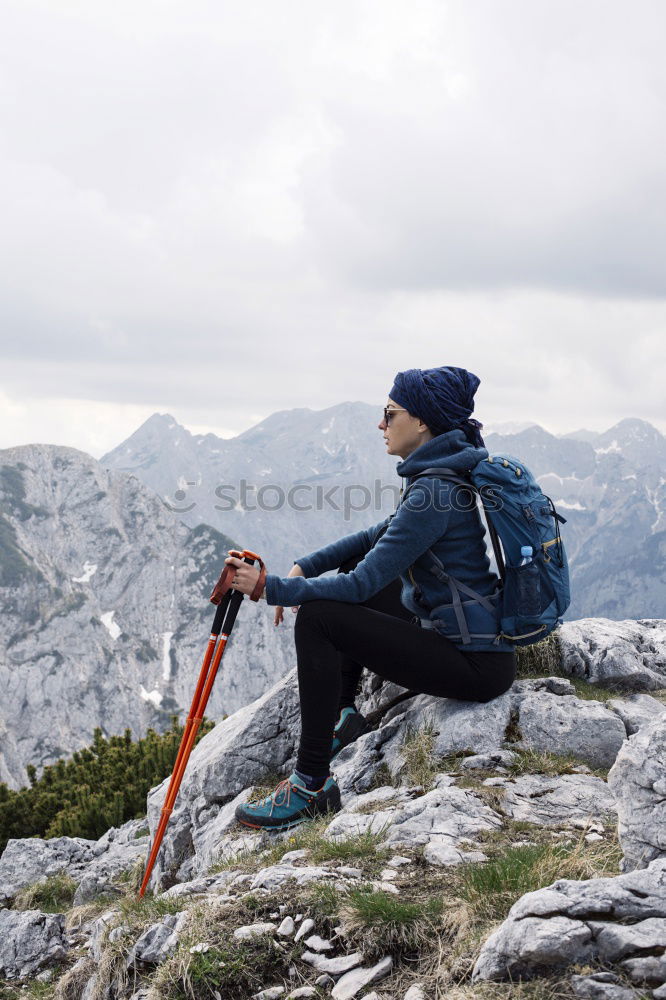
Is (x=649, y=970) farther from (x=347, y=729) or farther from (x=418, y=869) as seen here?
(x=347, y=729)

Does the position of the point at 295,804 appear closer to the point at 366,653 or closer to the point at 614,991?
the point at 366,653

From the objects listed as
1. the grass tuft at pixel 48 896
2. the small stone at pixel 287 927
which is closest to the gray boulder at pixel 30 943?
the grass tuft at pixel 48 896

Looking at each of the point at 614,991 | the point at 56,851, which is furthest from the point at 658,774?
the point at 56,851

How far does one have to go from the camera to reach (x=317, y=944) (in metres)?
4.11

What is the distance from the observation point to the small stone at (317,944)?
4.07 m

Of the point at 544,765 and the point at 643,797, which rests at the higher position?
the point at 643,797

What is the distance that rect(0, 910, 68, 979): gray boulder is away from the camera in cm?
696

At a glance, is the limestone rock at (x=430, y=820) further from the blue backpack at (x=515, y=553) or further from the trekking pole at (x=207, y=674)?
the trekking pole at (x=207, y=674)

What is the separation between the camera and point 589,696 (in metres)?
7.93

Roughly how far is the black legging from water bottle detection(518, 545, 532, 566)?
933mm

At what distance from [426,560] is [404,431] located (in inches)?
45.0

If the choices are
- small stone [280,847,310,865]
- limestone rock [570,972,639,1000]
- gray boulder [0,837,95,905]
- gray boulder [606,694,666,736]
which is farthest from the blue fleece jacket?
gray boulder [0,837,95,905]

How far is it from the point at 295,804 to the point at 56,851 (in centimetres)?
632

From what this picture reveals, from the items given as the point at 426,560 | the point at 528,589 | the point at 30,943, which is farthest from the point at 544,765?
the point at 30,943
